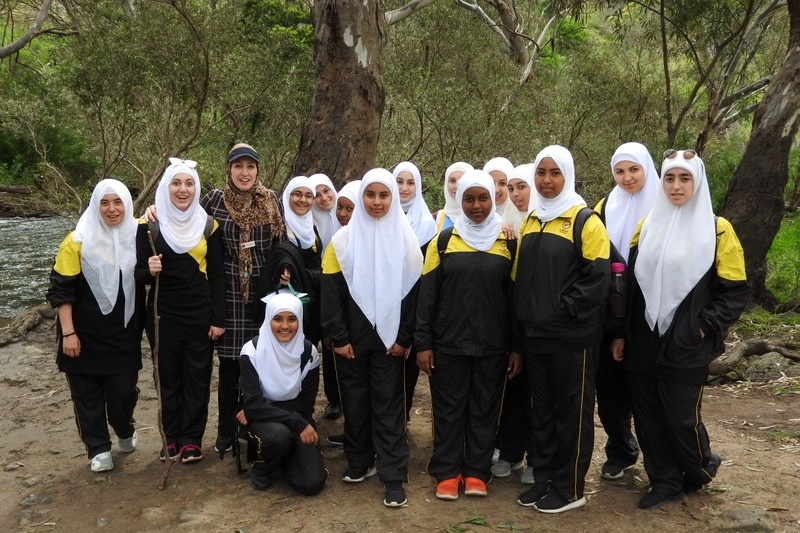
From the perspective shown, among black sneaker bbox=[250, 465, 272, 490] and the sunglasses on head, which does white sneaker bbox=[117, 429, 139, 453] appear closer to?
black sneaker bbox=[250, 465, 272, 490]

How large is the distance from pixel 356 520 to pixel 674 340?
194 cm

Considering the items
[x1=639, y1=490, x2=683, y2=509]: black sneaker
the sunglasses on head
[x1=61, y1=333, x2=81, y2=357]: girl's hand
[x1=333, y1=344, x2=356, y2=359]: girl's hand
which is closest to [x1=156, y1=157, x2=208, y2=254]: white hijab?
[x1=61, y1=333, x2=81, y2=357]: girl's hand

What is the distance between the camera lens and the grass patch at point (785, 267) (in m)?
9.57

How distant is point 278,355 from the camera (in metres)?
4.23

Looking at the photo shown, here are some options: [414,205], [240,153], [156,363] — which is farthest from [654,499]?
[240,153]

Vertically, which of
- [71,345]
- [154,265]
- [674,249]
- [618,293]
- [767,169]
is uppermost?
[767,169]

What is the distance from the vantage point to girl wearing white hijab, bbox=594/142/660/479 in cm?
421

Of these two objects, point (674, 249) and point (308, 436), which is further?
point (308, 436)

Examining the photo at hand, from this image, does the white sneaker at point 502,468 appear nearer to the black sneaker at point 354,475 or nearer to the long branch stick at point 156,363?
the black sneaker at point 354,475

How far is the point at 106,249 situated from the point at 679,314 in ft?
11.2

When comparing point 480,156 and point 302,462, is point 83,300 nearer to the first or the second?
point 302,462

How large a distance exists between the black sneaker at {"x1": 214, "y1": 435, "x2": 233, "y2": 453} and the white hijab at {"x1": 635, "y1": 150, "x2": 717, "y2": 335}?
2.83 metres

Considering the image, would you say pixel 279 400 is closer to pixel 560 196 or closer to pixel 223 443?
pixel 223 443

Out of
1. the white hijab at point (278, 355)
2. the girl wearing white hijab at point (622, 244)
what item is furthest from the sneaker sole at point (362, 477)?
the girl wearing white hijab at point (622, 244)
